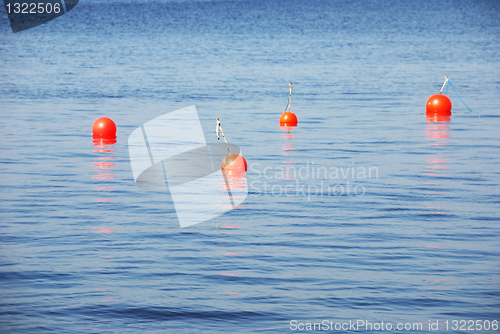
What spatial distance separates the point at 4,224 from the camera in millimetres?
16484

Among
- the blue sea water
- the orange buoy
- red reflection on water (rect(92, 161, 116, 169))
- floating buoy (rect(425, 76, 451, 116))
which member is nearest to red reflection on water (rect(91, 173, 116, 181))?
the blue sea water

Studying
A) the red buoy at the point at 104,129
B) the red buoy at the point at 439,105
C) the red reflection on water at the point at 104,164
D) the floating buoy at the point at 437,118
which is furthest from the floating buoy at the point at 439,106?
the red reflection on water at the point at 104,164

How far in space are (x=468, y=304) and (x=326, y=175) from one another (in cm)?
1003

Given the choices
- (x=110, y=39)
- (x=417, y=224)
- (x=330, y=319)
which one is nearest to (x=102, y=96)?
(x=417, y=224)

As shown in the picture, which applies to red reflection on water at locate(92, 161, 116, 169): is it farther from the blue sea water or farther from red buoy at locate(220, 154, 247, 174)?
red buoy at locate(220, 154, 247, 174)

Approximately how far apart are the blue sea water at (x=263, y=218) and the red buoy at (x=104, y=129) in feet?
2.39

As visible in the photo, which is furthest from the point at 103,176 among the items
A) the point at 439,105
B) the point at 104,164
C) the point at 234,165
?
the point at 439,105

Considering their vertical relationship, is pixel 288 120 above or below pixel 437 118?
above

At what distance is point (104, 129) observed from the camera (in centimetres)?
2748

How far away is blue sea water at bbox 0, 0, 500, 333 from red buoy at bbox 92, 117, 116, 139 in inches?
28.7

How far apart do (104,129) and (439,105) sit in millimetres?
14977

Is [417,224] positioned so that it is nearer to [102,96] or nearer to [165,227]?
[165,227]

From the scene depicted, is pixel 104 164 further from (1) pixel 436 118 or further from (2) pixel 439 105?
(2) pixel 439 105

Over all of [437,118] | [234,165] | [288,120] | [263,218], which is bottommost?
[263,218]
